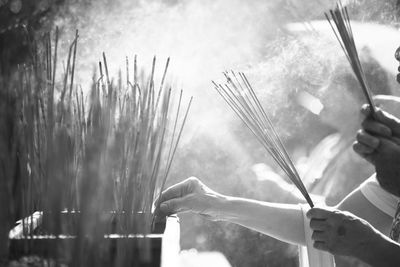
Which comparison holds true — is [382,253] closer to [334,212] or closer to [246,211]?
[334,212]

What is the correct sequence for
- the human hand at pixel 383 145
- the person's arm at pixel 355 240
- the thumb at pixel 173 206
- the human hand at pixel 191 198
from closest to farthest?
the human hand at pixel 383 145
the person's arm at pixel 355 240
the thumb at pixel 173 206
the human hand at pixel 191 198

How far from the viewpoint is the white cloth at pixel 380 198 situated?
6.51 ft

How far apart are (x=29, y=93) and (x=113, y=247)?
0.40 metres

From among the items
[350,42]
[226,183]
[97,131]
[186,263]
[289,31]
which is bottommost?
[186,263]

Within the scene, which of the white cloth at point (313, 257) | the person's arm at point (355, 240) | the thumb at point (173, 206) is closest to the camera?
the person's arm at point (355, 240)

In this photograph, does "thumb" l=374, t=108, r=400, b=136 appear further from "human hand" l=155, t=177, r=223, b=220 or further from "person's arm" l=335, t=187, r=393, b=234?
"person's arm" l=335, t=187, r=393, b=234

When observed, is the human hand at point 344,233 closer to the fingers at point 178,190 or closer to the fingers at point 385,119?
the fingers at point 385,119

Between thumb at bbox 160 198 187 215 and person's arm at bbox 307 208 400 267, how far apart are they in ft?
1.53

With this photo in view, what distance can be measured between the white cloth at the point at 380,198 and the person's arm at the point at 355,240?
0.61 m

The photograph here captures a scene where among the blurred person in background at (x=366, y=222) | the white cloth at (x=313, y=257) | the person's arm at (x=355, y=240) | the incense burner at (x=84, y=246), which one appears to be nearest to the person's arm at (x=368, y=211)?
the white cloth at (x=313, y=257)

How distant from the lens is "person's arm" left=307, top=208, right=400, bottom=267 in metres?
1.39

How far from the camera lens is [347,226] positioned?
1406mm

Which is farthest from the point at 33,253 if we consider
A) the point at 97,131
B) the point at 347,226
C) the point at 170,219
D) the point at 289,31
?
the point at 289,31

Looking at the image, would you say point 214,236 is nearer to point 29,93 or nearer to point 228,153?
point 228,153
